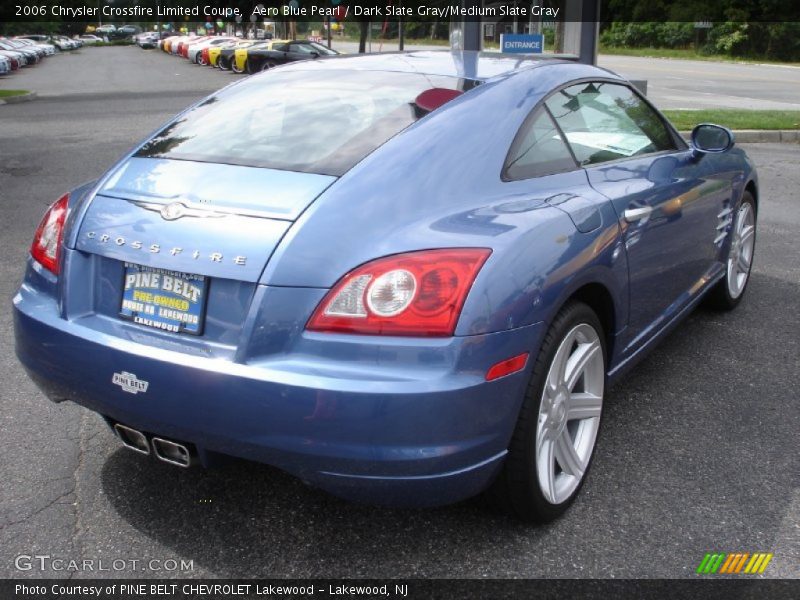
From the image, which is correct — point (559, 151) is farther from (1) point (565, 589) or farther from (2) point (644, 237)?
(1) point (565, 589)

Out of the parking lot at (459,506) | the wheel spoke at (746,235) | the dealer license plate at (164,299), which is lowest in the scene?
the parking lot at (459,506)

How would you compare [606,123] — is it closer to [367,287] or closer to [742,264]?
[367,287]

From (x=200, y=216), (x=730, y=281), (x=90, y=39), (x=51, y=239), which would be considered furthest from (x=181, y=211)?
(x=90, y=39)

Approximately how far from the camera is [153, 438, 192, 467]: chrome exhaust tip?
8.43 ft

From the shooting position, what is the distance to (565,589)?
8.35 feet

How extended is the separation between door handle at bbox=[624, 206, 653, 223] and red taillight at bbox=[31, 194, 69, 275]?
204 centimetres

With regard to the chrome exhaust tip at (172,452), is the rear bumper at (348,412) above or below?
above

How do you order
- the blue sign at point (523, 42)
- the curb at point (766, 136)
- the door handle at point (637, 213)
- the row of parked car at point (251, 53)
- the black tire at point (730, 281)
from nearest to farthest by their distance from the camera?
the door handle at point (637, 213) < the black tire at point (730, 281) < the curb at point (766, 136) < the blue sign at point (523, 42) < the row of parked car at point (251, 53)

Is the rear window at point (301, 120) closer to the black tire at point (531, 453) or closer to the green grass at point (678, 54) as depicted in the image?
the black tire at point (531, 453)

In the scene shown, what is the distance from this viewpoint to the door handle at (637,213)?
318 centimetres

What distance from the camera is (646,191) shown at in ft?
11.1

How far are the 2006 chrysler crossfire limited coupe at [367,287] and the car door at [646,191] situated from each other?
0.03m

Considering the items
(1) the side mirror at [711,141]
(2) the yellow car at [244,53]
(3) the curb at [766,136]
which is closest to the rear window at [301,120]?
(1) the side mirror at [711,141]

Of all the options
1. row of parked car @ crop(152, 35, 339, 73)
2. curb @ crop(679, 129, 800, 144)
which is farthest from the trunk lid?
row of parked car @ crop(152, 35, 339, 73)
